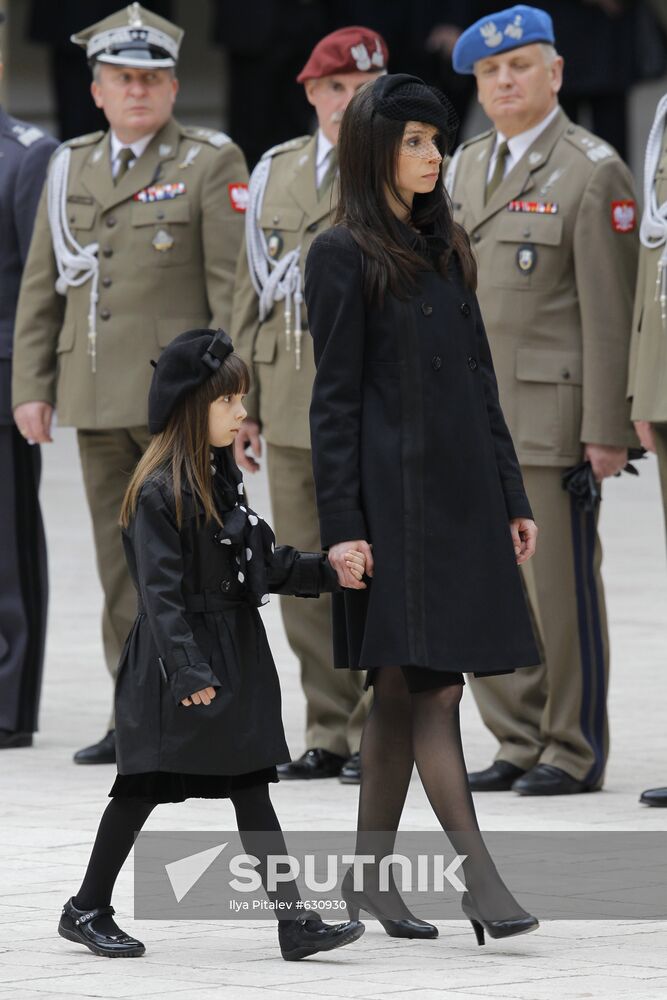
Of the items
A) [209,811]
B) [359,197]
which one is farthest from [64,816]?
[359,197]

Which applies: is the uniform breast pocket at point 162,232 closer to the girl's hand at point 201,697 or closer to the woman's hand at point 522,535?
the woman's hand at point 522,535

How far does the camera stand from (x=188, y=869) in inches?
205

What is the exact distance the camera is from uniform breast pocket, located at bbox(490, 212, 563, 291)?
244 inches

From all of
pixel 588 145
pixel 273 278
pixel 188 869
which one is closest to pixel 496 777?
pixel 188 869

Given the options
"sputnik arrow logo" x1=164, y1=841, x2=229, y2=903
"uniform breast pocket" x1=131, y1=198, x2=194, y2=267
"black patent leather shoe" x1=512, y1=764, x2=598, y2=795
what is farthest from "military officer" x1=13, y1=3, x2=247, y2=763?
"sputnik arrow logo" x1=164, y1=841, x2=229, y2=903

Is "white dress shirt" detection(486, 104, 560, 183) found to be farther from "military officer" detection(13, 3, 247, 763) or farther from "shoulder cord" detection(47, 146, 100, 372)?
"shoulder cord" detection(47, 146, 100, 372)

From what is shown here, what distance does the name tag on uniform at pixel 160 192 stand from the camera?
6.77 metres

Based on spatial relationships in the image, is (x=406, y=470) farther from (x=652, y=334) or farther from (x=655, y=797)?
(x=655, y=797)

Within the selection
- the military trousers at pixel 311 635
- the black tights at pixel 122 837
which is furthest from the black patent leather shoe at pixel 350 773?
the black tights at pixel 122 837

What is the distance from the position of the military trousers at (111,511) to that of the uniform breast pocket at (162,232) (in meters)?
0.54

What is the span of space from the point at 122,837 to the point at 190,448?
75 centimetres

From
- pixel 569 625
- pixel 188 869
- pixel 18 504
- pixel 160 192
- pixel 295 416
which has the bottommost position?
pixel 188 869

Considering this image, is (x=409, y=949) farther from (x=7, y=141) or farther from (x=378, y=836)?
(x=7, y=141)

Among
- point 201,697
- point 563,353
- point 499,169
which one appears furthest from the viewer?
point 499,169
